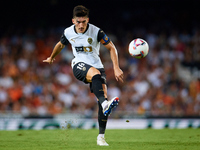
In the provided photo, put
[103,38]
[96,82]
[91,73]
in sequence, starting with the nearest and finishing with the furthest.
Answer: [96,82] → [91,73] → [103,38]

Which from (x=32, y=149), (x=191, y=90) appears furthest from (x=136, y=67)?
(x=32, y=149)

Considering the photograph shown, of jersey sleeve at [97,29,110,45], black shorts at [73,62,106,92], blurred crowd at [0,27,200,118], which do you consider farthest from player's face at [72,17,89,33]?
blurred crowd at [0,27,200,118]

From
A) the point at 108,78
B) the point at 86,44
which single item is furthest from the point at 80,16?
the point at 108,78

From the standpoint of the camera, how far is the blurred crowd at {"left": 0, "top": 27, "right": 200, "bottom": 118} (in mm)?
14172

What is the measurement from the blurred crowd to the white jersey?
6.31 m

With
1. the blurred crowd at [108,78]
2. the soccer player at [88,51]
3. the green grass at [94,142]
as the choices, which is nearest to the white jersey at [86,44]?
the soccer player at [88,51]

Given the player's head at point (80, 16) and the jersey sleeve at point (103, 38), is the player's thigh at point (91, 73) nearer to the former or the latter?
the jersey sleeve at point (103, 38)

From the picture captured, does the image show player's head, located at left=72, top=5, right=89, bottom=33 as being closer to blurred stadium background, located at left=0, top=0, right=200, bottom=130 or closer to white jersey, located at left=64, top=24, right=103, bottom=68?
white jersey, located at left=64, top=24, right=103, bottom=68

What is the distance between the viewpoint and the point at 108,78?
50.5ft

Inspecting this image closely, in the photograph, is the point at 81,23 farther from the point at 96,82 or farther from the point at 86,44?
the point at 96,82

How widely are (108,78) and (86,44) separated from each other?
8675 millimetres

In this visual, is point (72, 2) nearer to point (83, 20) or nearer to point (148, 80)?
point (148, 80)

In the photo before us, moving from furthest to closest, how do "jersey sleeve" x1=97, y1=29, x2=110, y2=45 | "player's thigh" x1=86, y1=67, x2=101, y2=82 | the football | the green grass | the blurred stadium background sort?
the blurred stadium background, the football, "jersey sleeve" x1=97, y1=29, x2=110, y2=45, "player's thigh" x1=86, y1=67, x2=101, y2=82, the green grass

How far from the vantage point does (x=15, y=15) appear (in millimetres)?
17797
